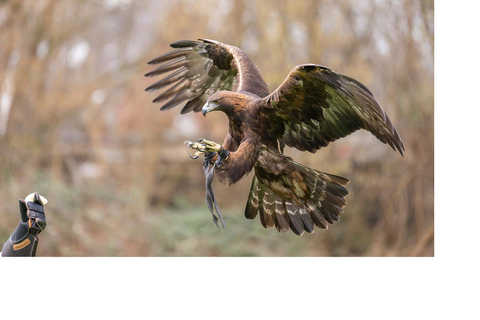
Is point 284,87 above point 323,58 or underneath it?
→ underneath

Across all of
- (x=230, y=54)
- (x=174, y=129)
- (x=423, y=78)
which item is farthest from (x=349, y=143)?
(x=230, y=54)

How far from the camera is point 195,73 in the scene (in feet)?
6.64

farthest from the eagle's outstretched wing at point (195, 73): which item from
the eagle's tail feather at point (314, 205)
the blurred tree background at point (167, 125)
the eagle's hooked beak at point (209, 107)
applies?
the blurred tree background at point (167, 125)

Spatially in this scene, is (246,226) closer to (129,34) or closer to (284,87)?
(129,34)

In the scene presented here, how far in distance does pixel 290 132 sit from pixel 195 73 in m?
0.49

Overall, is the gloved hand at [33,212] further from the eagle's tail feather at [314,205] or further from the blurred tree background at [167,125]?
the blurred tree background at [167,125]

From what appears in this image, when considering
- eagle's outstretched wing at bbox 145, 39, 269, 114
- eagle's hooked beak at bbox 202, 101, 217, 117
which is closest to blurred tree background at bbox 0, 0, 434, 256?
eagle's outstretched wing at bbox 145, 39, 269, 114

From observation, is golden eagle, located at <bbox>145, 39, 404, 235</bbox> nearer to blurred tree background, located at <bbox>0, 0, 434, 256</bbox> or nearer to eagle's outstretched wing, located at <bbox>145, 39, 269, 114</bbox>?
eagle's outstretched wing, located at <bbox>145, 39, 269, 114</bbox>

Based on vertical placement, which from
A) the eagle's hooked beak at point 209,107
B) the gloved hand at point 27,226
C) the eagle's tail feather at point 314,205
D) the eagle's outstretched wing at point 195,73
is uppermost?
the eagle's outstretched wing at point 195,73

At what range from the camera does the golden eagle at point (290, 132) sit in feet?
5.13

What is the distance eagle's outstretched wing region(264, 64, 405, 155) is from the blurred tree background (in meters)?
3.71

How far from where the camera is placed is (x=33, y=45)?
227 inches

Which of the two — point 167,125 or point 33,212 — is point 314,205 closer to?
point 33,212

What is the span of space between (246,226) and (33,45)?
9.81 ft
